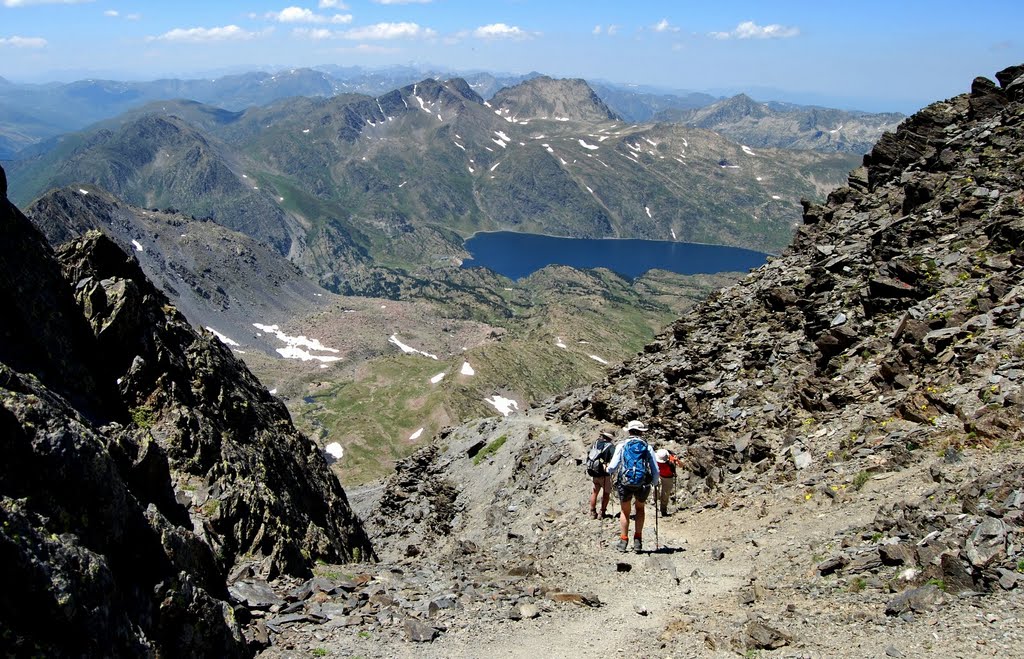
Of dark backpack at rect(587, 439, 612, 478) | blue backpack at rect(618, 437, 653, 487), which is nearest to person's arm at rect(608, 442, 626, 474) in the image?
blue backpack at rect(618, 437, 653, 487)

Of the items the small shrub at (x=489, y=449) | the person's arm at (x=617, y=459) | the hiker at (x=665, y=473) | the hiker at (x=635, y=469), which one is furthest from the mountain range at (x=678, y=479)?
the small shrub at (x=489, y=449)

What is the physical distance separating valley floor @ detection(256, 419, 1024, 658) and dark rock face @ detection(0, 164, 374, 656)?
3.46 m

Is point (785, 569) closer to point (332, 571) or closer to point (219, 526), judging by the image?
point (332, 571)

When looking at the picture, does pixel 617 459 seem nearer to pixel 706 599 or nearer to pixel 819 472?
pixel 706 599

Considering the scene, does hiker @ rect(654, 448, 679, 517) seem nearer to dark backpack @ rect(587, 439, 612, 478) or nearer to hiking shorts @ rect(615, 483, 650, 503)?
dark backpack @ rect(587, 439, 612, 478)

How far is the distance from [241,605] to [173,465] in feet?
42.2

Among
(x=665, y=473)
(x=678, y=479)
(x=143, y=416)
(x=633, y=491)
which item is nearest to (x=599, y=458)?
(x=665, y=473)

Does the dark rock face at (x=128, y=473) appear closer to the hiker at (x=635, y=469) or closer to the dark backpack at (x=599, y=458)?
the dark backpack at (x=599, y=458)

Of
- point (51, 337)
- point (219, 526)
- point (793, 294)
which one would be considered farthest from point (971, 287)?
point (51, 337)

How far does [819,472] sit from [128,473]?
21.9 meters

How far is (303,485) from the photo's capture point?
42.2 meters

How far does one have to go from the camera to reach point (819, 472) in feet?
77.5

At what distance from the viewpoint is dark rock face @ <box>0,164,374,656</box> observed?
1080 centimetres

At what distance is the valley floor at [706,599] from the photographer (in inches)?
498
